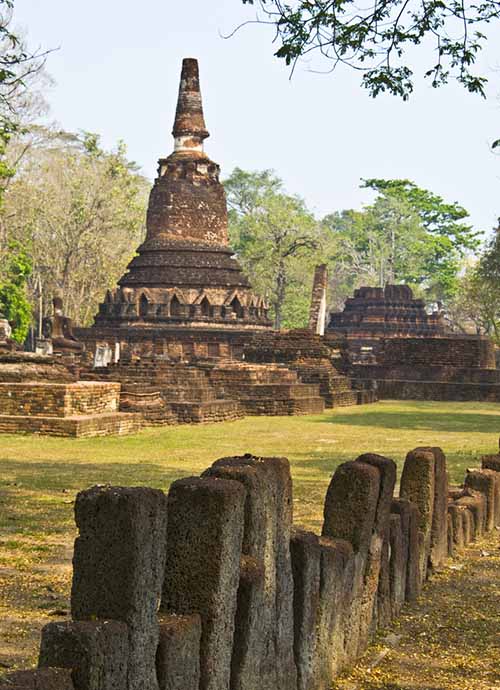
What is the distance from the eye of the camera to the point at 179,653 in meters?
3.14

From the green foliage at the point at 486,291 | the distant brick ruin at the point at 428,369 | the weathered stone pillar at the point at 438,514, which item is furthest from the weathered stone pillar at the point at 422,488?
the green foliage at the point at 486,291

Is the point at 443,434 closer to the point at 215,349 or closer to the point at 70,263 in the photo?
the point at 215,349

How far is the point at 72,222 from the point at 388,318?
1247 centimetres

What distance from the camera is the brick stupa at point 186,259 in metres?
32.1

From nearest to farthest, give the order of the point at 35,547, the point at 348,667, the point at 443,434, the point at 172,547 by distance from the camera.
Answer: the point at 172,547 < the point at 348,667 < the point at 35,547 < the point at 443,434

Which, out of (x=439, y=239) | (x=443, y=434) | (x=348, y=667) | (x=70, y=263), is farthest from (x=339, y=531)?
(x=439, y=239)

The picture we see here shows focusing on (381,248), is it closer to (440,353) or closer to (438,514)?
(440,353)

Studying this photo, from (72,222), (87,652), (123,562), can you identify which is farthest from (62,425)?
(72,222)

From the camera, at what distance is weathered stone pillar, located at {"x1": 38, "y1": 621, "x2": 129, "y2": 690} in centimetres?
264

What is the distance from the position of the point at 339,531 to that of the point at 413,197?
248 ft

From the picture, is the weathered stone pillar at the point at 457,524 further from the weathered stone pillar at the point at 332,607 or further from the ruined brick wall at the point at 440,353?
the ruined brick wall at the point at 440,353

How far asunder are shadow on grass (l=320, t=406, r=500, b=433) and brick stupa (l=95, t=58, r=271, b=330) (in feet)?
34.8

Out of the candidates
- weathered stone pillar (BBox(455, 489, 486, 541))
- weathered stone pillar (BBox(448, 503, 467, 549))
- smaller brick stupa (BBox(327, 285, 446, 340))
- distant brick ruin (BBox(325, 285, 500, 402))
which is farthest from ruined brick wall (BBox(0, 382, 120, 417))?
smaller brick stupa (BBox(327, 285, 446, 340))

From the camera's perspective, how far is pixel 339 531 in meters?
4.87
